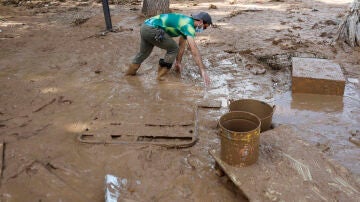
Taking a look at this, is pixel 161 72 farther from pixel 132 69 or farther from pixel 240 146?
pixel 240 146

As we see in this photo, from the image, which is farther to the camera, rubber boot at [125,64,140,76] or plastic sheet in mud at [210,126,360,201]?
rubber boot at [125,64,140,76]

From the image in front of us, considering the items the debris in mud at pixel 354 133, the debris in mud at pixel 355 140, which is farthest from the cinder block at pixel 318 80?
the debris in mud at pixel 355 140

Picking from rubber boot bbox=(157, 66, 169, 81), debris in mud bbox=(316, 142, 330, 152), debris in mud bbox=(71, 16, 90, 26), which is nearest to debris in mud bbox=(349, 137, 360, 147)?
debris in mud bbox=(316, 142, 330, 152)

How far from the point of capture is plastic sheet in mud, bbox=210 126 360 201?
2699 millimetres

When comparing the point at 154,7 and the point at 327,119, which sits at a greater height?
the point at 154,7

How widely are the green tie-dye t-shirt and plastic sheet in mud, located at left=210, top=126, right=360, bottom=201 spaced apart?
2.02 m

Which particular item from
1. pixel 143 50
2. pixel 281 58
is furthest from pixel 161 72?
pixel 281 58

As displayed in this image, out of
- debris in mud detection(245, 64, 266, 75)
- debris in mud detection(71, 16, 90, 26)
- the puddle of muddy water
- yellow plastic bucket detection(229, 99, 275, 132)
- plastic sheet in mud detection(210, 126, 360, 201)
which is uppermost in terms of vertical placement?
debris in mud detection(71, 16, 90, 26)

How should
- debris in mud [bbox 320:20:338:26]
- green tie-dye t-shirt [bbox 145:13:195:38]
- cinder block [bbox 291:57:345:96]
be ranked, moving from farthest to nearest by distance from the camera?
debris in mud [bbox 320:20:338:26] < cinder block [bbox 291:57:345:96] < green tie-dye t-shirt [bbox 145:13:195:38]

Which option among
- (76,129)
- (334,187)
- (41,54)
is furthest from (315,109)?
(41,54)

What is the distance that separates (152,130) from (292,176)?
5.97ft

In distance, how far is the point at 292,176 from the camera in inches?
114

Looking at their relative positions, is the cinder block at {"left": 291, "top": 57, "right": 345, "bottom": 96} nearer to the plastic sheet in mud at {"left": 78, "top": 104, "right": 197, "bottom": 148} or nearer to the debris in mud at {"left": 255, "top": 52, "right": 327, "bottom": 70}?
the debris in mud at {"left": 255, "top": 52, "right": 327, "bottom": 70}

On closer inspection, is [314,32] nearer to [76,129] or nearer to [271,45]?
[271,45]
